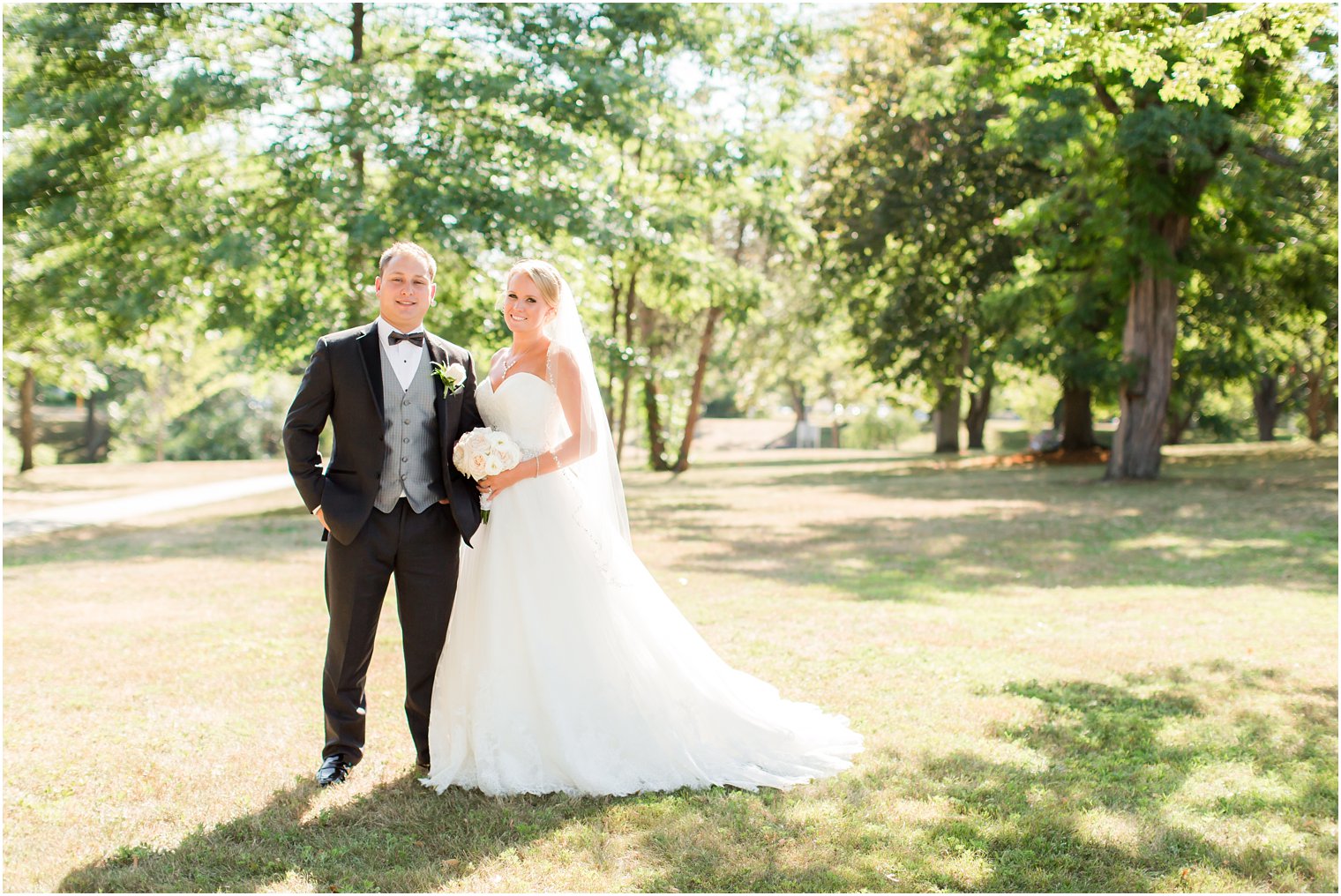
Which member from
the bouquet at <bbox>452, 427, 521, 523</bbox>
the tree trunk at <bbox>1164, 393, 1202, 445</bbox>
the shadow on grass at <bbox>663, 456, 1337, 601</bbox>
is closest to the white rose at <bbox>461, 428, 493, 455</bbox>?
the bouquet at <bbox>452, 427, 521, 523</bbox>

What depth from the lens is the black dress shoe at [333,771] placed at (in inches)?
194

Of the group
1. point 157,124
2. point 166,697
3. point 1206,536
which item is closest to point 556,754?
point 166,697

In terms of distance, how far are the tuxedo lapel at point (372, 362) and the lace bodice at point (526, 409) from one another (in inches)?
22.8

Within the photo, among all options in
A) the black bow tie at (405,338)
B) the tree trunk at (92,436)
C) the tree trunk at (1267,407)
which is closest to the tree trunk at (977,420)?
the tree trunk at (1267,407)

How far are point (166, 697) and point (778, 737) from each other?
3881 millimetres

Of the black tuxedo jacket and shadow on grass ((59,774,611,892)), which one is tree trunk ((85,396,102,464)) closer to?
the black tuxedo jacket

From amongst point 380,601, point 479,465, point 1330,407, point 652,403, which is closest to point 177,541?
point 380,601

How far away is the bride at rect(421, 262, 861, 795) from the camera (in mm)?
4859

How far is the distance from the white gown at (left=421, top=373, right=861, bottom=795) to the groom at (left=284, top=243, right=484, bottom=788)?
19cm

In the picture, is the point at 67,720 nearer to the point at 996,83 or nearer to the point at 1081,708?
the point at 1081,708

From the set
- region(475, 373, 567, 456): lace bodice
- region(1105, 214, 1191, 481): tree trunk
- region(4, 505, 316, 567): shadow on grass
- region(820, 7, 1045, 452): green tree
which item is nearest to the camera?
region(475, 373, 567, 456): lace bodice

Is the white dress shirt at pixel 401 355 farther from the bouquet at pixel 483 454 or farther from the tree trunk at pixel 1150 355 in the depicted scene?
the tree trunk at pixel 1150 355

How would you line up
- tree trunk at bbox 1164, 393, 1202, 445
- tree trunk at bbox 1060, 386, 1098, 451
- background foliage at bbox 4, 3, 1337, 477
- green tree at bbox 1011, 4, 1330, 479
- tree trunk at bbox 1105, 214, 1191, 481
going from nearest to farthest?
green tree at bbox 1011, 4, 1330, 479
background foliage at bbox 4, 3, 1337, 477
tree trunk at bbox 1105, 214, 1191, 481
tree trunk at bbox 1060, 386, 1098, 451
tree trunk at bbox 1164, 393, 1202, 445

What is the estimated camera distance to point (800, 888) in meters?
3.92
